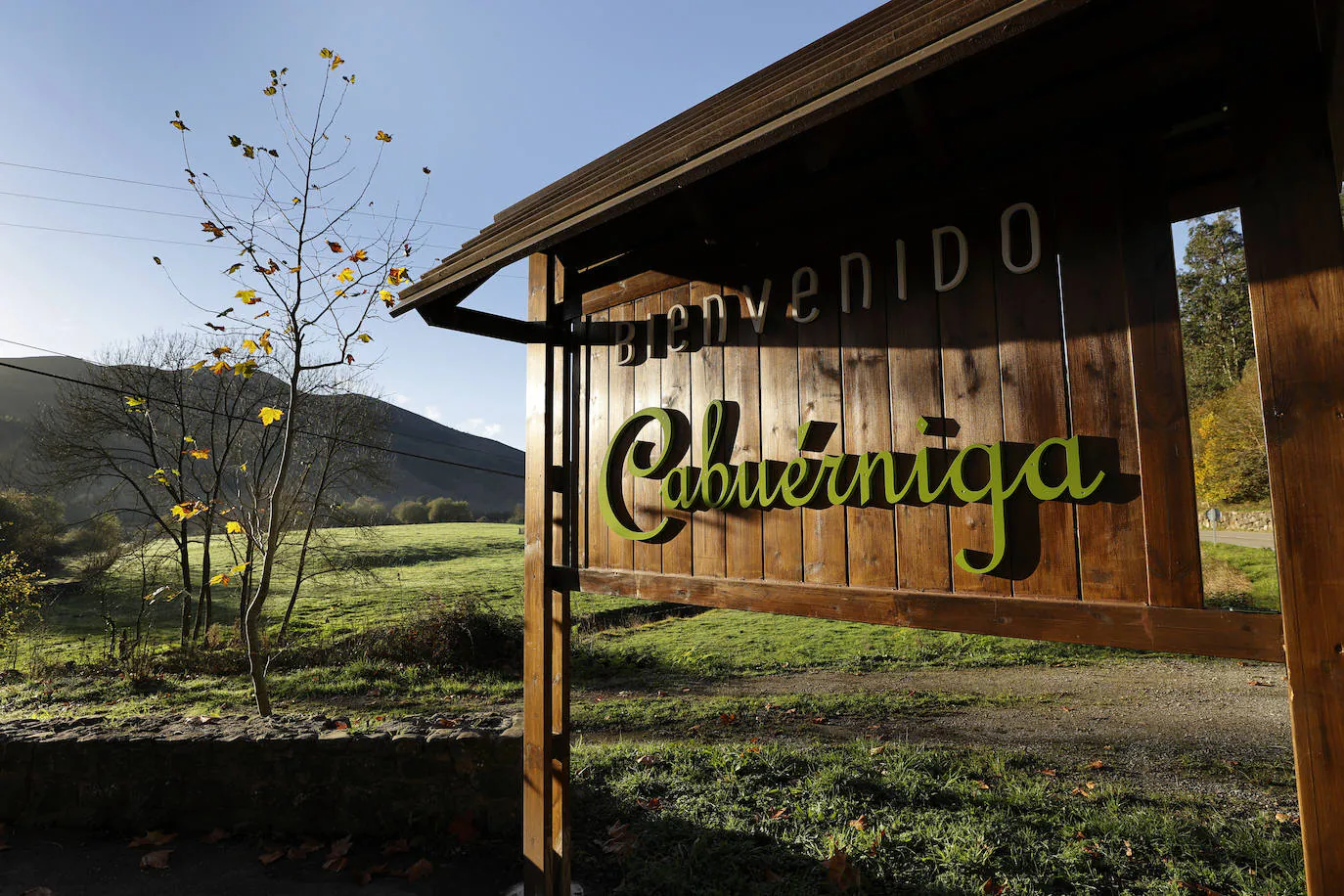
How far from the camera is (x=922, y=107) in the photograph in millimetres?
1971

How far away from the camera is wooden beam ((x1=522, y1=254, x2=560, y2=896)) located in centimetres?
319

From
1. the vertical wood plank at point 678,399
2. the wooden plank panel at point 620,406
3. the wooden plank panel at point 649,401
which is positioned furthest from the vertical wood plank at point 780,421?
the wooden plank panel at point 620,406

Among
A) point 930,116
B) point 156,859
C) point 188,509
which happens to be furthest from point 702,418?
point 188,509

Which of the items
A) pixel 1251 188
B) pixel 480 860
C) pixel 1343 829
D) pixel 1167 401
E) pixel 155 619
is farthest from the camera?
pixel 155 619

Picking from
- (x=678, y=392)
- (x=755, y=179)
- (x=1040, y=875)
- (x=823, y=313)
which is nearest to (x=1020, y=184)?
(x=823, y=313)

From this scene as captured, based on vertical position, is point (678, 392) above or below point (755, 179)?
below

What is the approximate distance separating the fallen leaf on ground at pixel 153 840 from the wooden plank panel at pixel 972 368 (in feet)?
16.7

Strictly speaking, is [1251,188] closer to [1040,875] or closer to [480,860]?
[1040,875]

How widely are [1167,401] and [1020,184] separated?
2.67 ft

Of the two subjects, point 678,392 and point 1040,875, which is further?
point 1040,875

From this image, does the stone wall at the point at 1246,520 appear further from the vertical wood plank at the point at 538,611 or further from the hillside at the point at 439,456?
the hillside at the point at 439,456

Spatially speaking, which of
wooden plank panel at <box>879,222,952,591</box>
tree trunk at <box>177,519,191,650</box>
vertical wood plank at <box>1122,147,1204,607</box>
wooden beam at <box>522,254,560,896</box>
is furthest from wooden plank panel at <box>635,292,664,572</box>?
tree trunk at <box>177,519,191,650</box>

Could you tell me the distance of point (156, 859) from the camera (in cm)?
403

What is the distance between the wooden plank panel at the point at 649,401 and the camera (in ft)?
10.1
